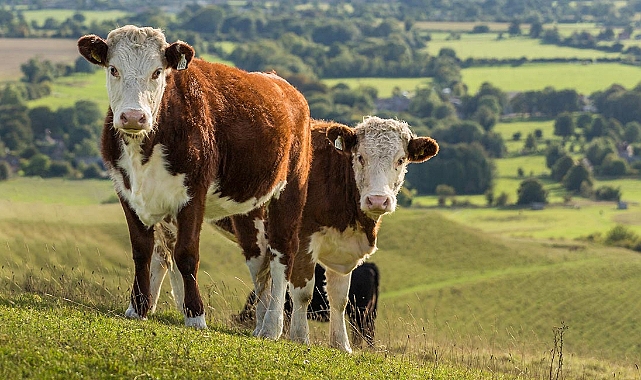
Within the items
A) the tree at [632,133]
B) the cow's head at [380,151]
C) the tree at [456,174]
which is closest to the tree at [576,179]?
the tree at [456,174]

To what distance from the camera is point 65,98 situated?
168500 millimetres

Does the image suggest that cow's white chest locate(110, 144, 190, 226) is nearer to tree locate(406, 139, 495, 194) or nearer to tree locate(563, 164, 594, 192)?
tree locate(406, 139, 495, 194)

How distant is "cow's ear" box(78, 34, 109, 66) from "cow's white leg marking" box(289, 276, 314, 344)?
14.4 ft

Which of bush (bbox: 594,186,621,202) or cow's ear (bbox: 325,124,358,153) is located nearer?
cow's ear (bbox: 325,124,358,153)

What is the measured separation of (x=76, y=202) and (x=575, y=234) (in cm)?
5046

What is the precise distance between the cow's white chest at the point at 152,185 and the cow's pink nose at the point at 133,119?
46 centimetres

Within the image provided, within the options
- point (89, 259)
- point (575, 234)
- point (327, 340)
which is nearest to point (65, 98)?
point (575, 234)

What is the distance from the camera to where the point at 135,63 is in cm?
1098

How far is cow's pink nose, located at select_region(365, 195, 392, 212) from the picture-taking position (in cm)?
1346

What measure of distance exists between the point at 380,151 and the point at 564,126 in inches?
7128

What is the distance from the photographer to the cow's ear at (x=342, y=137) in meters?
14.4

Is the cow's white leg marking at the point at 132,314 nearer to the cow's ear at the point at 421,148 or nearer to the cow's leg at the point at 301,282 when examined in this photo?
the cow's leg at the point at 301,282

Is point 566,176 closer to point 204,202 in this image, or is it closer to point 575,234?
point 575,234

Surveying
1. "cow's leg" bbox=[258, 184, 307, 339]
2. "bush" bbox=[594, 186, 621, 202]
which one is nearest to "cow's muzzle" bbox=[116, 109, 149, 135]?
"cow's leg" bbox=[258, 184, 307, 339]
